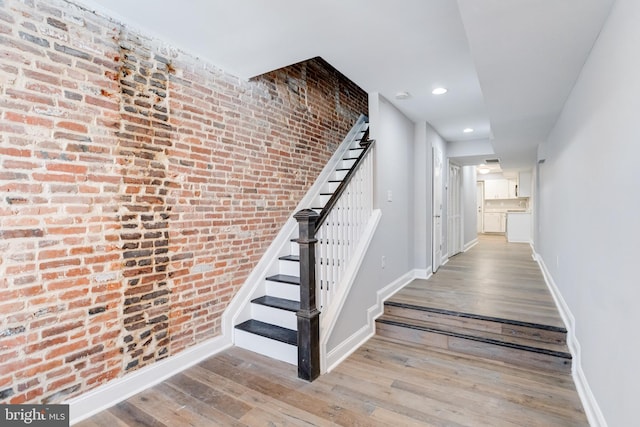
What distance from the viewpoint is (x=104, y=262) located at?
2086 mm

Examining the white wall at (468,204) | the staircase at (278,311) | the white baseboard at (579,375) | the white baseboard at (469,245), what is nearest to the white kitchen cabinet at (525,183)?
the white wall at (468,204)

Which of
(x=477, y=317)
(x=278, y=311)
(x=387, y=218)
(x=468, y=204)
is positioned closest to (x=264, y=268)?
(x=278, y=311)

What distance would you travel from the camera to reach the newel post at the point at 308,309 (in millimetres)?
2402

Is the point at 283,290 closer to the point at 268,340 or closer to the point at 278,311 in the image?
the point at 278,311

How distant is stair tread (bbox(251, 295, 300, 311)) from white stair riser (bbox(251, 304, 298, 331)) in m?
0.03

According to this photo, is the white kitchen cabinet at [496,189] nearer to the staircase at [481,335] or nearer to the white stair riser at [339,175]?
the white stair riser at [339,175]

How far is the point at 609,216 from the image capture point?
1.62 m

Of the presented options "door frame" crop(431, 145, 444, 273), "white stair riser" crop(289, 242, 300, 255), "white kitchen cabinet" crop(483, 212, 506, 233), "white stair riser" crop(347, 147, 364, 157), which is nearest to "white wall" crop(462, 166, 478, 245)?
"door frame" crop(431, 145, 444, 273)

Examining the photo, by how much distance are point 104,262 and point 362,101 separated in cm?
444

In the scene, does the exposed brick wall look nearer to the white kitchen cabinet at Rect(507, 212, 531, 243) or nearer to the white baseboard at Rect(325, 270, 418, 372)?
the white baseboard at Rect(325, 270, 418, 372)

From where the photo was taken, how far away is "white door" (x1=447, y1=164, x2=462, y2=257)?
6.61 m

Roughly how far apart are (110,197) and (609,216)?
2918mm

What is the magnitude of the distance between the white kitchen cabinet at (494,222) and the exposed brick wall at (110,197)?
A: 11199 mm

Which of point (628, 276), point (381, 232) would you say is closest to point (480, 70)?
point (628, 276)
